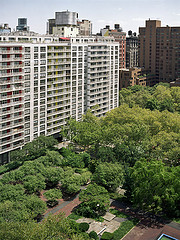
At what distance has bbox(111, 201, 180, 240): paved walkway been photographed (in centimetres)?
6343

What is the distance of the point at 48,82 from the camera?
105 meters

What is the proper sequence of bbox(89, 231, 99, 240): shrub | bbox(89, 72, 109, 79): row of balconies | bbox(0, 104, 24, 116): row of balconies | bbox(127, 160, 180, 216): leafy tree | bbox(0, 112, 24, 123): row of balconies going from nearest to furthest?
bbox(89, 231, 99, 240): shrub < bbox(127, 160, 180, 216): leafy tree < bbox(0, 104, 24, 116): row of balconies < bbox(0, 112, 24, 123): row of balconies < bbox(89, 72, 109, 79): row of balconies

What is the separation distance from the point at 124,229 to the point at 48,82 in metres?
55.5

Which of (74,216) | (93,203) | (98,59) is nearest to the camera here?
(93,203)

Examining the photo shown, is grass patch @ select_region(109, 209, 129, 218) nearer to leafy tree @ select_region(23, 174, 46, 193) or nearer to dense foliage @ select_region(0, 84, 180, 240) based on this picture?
dense foliage @ select_region(0, 84, 180, 240)

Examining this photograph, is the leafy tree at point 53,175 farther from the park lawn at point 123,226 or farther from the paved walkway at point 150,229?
the paved walkway at point 150,229

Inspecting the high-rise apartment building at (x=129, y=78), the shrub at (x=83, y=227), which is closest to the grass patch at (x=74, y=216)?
the shrub at (x=83, y=227)

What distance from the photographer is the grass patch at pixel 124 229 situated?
63.3 meters

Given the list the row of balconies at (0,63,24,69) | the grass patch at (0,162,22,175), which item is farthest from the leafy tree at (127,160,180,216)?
the row of balconies at (0,63,24,69)

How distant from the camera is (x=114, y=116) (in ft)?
351

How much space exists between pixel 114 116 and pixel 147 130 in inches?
543

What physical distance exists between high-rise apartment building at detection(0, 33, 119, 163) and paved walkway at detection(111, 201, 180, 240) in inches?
1711

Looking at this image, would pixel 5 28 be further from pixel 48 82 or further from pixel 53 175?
pixel 53 175

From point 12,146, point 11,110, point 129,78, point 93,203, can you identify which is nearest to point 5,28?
point 11,110
